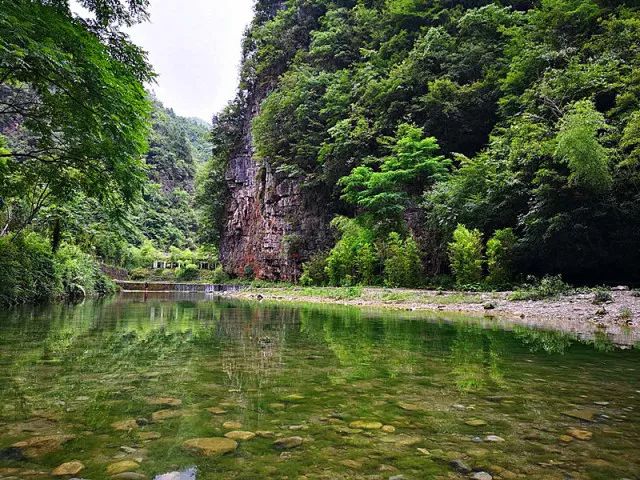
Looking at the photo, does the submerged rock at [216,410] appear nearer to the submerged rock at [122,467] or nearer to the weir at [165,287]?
the submerged rock at [122,467]

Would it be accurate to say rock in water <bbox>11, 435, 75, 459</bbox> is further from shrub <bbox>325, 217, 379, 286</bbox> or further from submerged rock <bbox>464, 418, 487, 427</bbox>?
shrub <bbox>325, 217, 379, 286</bbox>

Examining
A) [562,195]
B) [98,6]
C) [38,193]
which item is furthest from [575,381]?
[38,193]

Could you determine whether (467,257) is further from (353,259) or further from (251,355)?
(251,355)

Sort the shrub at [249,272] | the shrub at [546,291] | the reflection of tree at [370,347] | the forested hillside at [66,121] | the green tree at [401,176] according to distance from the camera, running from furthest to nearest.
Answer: the shrub at [249,272] → the green tree at [401,176] → the shrub at [546,291] → the forested hillside at [66,121] → the reflection of tree at [370,347]

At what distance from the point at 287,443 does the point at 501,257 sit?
14.4m

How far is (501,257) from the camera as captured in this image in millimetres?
14734

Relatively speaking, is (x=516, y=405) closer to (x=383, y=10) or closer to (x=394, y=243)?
(x=394, y=243)

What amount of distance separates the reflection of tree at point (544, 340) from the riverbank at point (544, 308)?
62cm

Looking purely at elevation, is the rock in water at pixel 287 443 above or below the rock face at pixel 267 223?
Answer: below

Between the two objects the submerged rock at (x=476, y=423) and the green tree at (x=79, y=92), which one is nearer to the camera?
the submerged rock at (x=476, y=423)

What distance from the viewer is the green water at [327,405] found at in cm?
177

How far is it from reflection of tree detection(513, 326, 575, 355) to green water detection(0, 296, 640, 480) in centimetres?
9

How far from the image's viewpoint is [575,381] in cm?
347

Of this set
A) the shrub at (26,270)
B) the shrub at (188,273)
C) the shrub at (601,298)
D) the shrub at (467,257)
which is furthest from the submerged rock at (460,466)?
the shrub at (188,273)
